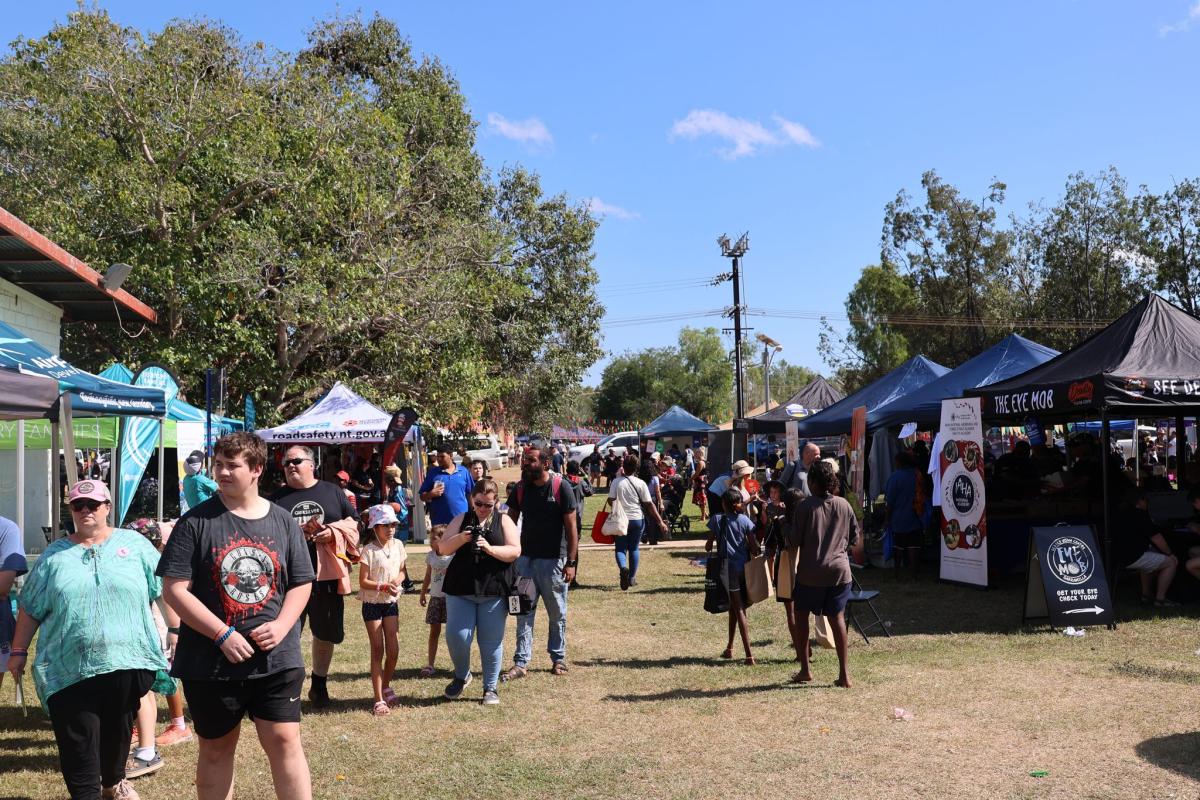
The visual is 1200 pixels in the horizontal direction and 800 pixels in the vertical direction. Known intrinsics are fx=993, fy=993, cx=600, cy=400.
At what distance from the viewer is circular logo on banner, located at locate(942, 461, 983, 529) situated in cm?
1127

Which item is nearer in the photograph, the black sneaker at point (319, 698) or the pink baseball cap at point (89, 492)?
the pink baseball cap at point (89, 492)

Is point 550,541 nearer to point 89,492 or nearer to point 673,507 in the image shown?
point 89,492

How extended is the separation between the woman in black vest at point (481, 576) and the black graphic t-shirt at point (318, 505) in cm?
72

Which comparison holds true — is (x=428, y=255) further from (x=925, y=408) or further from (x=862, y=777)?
(x=862, y=777)

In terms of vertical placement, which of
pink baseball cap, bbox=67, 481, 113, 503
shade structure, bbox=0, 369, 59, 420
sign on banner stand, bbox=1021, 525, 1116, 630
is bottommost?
sign on banner stand, bbox=1021, 525, 1116, 630

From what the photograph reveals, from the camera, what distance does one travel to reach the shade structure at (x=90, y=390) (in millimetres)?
7660

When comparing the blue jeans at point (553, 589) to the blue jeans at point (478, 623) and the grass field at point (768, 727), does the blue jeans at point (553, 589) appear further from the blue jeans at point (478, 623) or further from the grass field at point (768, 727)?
the blue jeans at point (478, 623)

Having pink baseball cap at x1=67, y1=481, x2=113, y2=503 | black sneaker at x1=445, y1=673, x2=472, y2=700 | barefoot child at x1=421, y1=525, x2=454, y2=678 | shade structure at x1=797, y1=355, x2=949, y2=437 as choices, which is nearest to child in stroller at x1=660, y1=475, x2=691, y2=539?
shade structure at x1=797, y1=355, x2=949, y2=437

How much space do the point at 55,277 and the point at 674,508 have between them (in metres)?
12.4

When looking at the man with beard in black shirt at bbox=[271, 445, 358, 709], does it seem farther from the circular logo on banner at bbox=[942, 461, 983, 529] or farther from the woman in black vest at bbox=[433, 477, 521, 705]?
the circular logo on banner at bbox=[942, 461, 983, 529]

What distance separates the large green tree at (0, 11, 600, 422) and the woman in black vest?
13541 mm

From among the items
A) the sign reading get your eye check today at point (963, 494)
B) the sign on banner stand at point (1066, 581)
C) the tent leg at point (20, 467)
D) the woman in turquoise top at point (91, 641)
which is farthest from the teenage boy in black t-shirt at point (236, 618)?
the tent leg at point (20, 467)

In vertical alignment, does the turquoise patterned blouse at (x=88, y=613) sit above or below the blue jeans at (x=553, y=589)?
above

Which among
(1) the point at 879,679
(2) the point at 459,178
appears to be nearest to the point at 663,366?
(2) the point at 459,178
